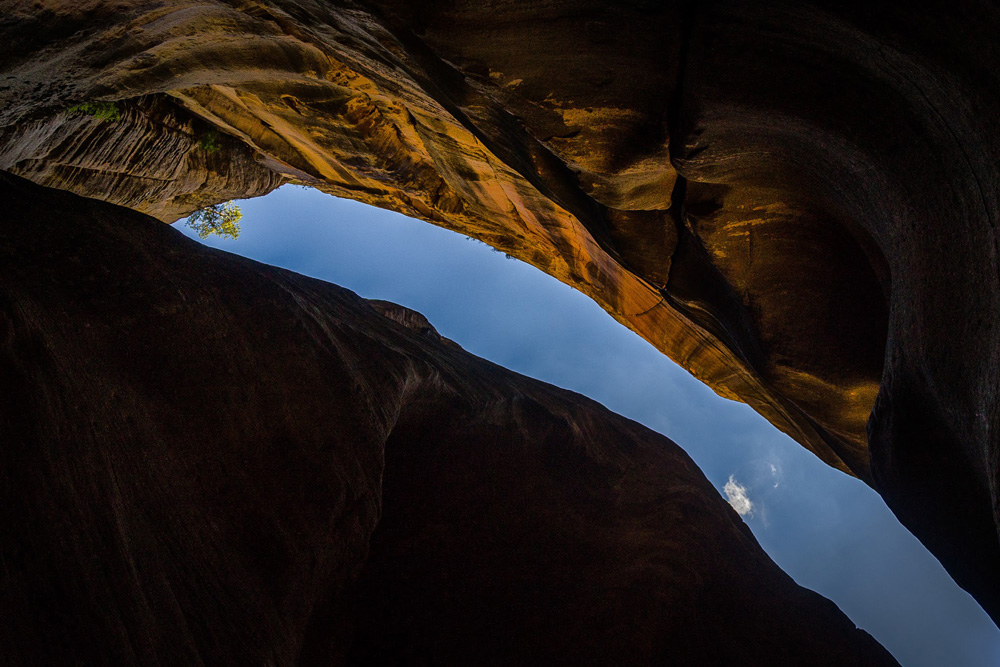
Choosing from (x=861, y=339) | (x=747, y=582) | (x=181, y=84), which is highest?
(x=181, y=84)

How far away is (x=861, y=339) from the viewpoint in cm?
815

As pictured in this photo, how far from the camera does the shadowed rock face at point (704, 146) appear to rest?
3.76 meters

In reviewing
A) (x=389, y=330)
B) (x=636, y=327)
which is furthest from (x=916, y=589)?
(x=389, y=330)

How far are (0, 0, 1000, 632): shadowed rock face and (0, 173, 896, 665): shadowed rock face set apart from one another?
117 inches

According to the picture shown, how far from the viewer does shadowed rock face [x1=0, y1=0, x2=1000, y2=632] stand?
376 centimetres

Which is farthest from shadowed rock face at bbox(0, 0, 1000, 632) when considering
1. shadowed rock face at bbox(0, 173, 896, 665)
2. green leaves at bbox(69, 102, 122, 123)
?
shadowed rock face at bbox(0, 173, 896, 665)

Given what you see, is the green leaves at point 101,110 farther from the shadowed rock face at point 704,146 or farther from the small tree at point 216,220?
the small tree at point 216,220

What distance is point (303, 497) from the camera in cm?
694

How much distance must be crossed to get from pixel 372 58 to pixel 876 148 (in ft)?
21.2

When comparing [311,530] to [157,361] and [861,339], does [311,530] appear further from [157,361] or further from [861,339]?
[861,339]

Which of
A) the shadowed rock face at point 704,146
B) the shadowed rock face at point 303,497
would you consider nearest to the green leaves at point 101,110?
the shadowed rock face at point 704,146

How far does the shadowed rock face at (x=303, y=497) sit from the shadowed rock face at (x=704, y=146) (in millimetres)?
2963

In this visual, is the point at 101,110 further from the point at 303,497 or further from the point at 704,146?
the point at 704,146

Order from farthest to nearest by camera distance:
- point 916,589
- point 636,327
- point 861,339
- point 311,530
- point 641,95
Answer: point 916,589
point 636,327
point 861,339
point 311,530
point 641,95
